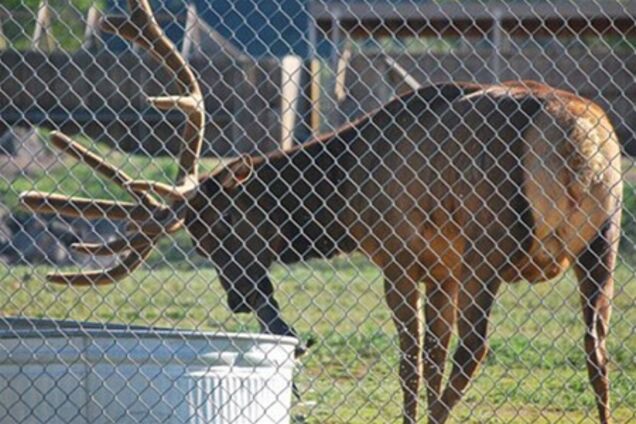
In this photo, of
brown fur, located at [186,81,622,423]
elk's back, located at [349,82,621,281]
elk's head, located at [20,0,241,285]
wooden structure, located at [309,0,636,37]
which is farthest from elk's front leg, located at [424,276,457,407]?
wooden structure, located at [309,0,636,37]

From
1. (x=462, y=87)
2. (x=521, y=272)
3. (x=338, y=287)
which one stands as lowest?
(x=338, y=287)

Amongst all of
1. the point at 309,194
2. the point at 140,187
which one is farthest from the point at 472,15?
the point at 140,187

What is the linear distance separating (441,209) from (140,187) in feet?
5.23

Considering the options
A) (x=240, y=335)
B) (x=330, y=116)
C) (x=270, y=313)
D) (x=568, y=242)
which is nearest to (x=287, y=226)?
(x=270, y=313)

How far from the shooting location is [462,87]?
28.1 ft

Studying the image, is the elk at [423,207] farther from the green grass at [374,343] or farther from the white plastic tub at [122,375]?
the white plastic tub at [122,375]

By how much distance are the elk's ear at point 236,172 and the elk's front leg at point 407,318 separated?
0.97 metres

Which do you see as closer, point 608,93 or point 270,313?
point 270,313

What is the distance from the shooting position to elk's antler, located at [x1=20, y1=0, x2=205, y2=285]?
781 cm

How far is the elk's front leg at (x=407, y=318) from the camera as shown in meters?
8.81

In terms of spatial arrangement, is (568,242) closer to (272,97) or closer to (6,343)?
(6,343)

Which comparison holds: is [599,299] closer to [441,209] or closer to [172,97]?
[441,209]

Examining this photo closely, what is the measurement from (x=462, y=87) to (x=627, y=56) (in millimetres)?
9175

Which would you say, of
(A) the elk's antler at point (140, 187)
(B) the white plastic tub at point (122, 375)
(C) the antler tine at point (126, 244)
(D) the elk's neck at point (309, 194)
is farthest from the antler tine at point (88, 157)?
(B) the white plastic tub at point (122, 375)
